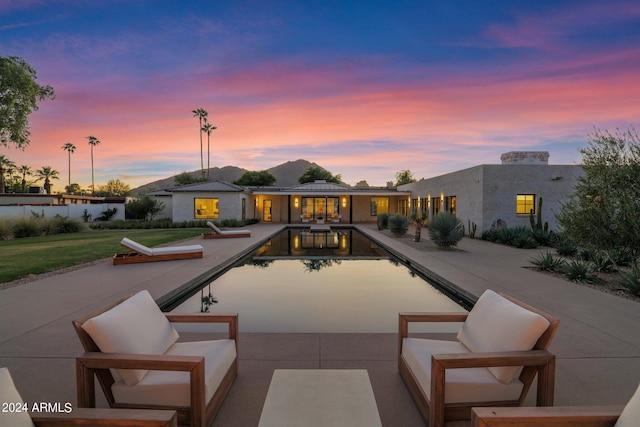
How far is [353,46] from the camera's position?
1365cm

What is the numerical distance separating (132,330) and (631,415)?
8.92ft

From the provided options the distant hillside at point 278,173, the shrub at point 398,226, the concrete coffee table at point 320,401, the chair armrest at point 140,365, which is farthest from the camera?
the distant hillside at point 278,173

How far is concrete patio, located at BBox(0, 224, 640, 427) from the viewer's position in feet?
8.42

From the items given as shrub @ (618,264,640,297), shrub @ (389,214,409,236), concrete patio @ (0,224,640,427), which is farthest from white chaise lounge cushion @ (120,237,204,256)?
shrub @ (389,214,409,236)

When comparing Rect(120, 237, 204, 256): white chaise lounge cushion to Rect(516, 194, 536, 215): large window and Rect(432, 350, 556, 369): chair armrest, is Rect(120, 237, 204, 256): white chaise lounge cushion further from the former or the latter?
Rect(516, 194, 536, 215): large window

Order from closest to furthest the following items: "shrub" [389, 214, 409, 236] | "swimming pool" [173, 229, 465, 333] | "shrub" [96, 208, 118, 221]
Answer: "swimming pool" [173, 229, 465, 333]
"shrub" [389, 214, 409, 236]
"shrub" [96, 208, 118, 221]

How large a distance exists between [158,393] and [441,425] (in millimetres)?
1817

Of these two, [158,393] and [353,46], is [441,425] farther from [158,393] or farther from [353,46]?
[353,46]

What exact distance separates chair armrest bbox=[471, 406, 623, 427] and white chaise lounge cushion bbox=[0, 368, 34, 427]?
196cm

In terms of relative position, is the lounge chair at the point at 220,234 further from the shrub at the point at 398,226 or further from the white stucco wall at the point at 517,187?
the white stucco wall at the point at 517,187

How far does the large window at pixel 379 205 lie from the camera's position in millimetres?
28750

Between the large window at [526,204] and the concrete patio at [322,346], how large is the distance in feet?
30.0

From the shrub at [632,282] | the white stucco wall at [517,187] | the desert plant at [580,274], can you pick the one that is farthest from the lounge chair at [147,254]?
the white stucco wall at [517,187]

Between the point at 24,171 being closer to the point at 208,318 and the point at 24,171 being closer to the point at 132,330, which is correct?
the point at 208,318
